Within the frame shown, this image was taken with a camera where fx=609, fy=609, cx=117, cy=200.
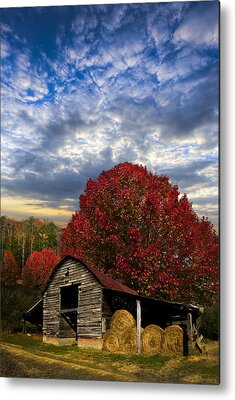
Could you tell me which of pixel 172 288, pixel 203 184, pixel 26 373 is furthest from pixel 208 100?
pixel 26 373

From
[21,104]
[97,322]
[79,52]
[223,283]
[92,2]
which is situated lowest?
[97,322]

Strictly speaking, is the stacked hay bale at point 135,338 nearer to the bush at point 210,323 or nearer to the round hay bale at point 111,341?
the round hay bale at point 111,341

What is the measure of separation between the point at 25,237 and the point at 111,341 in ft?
7.58

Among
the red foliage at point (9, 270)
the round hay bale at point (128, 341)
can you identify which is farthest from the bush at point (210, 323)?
the red foliage at point (9, 270)

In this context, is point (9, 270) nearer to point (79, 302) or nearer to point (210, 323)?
point (79, 302)

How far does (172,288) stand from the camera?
32.8 feet

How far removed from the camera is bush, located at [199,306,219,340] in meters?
9.33

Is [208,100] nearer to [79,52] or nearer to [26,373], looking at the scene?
[79,52]

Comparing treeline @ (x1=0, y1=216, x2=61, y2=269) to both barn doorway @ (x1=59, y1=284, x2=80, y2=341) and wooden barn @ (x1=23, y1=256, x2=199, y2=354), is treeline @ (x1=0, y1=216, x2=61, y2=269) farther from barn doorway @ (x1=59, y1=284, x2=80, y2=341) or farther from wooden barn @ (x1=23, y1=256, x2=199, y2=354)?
barn doorway @ (x1=59, y1=284, x2=80, y2=341)

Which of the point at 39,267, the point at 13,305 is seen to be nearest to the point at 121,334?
the point at 39,267

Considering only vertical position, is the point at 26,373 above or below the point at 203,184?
below

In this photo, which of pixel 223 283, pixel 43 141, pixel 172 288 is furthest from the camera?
pixel 43 141

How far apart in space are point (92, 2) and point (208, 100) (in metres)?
2.65

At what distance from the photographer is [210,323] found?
9422 millimetres
